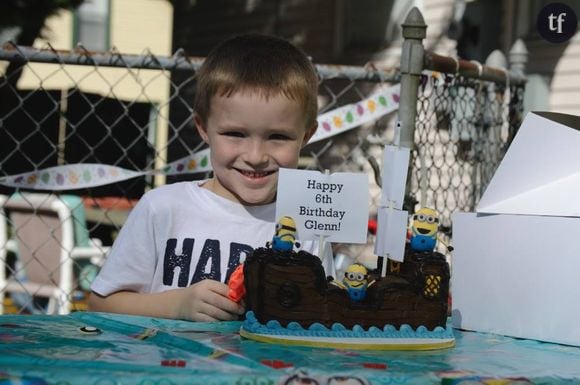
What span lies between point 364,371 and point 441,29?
7575 mm

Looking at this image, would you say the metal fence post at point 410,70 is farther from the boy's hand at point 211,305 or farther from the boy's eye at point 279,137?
the boy's hand at point 211,305

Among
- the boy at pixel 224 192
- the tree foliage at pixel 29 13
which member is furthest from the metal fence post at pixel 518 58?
the tree foliage at pixel 29 13

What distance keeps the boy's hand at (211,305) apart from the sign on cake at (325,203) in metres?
0.22

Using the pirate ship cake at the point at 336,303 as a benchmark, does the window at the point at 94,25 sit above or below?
above

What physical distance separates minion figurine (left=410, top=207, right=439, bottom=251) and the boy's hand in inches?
14.1

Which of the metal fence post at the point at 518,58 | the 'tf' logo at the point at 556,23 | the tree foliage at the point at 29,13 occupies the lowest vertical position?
the 'tf' logo at the point at 556,23

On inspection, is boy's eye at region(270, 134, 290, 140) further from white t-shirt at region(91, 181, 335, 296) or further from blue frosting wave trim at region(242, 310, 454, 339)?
blue frosting wave trim at region(242, 310, 454, 339)

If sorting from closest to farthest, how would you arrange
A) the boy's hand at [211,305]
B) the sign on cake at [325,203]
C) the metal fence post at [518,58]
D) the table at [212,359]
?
the table at [212,359]
the sign on cake at [325,203]
the boy's hand at [211,305]
the metal fence post at [518,58]

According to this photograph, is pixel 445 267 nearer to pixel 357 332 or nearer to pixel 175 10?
pixel 357 332

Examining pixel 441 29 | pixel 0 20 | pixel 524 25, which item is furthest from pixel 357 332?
pixel 0 20

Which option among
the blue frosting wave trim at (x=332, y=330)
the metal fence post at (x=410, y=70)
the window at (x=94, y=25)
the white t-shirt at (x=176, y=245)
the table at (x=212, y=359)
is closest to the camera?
the table at (x=212, y=359)

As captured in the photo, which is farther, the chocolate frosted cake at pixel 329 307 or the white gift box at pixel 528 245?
the white gift box at pixel 528 245

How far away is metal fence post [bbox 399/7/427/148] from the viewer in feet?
10.4

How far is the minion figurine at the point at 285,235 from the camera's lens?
5.29 feet
